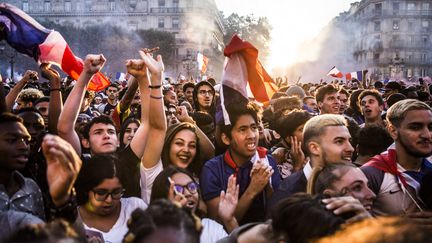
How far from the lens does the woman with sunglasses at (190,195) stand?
3.25 metres

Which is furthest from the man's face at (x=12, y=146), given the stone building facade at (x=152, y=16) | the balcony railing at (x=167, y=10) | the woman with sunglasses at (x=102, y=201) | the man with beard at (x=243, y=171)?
the balcony railing at (x=167, y=10)

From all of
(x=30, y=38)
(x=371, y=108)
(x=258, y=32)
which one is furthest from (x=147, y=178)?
(x=258, y=32)

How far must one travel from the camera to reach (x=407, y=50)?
243 ft

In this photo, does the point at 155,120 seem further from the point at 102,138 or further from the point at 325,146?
the point at 325,146

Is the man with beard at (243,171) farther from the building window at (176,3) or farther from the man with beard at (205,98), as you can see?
the building window at (176,3)

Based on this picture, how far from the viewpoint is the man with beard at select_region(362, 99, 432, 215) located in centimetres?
350

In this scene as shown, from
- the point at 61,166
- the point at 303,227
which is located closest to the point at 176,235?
the point at 303,227

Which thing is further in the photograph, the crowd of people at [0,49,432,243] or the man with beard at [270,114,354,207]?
the man with beard at [270,114,354,207]

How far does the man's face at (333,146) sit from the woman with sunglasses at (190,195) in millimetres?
836

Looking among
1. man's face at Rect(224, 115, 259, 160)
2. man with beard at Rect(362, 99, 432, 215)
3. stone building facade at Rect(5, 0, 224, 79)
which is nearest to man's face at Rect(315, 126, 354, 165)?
man with beard at Rect(362, 99, 432, 215)

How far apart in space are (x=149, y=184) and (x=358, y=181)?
1586mm

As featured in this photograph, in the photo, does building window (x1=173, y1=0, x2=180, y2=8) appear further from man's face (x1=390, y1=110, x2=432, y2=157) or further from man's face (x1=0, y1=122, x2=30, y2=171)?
man's face (x1=0, y1=122, x2=30, y2=171)

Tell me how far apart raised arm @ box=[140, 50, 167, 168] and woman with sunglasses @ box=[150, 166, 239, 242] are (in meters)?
0.41

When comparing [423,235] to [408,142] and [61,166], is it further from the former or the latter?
[408,142]
